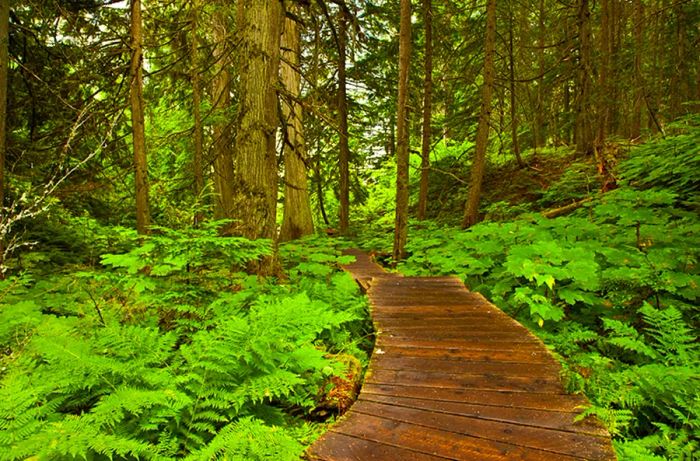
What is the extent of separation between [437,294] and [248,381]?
3.70 meters

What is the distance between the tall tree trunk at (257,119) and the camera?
20.4ft

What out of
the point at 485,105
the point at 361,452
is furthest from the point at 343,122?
the point at 361,452

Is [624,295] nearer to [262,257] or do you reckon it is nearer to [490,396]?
[490,396]

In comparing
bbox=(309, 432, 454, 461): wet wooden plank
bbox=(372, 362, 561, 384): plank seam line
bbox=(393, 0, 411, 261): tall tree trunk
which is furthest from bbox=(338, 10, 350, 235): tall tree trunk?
bbox=(309, 432, 454, 461): wet wooden plank

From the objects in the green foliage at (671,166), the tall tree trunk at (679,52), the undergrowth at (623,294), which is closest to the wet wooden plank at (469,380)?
the undergrowth at (623,294)

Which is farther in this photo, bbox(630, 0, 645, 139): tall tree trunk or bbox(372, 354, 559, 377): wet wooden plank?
bbox(630, 0, 645, 139): tall tree trunk

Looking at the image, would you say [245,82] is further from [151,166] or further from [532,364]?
[151,166]

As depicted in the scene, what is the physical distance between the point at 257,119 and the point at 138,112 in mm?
3069

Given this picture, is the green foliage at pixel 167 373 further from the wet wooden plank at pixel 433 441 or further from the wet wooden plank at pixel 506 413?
the wet wooden plank at pixel 506 413

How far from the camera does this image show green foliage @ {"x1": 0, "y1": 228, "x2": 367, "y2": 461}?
231cm

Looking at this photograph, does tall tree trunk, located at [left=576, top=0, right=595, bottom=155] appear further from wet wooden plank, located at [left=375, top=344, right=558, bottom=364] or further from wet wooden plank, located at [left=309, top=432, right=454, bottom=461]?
wet wooden plank, located at [left=309, top=432, right=454, bottom=461]

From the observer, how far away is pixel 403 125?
8820 mm

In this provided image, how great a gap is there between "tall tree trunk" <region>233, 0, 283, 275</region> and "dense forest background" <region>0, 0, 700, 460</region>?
35 mm

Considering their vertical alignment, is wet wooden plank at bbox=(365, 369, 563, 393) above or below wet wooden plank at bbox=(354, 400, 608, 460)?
above
